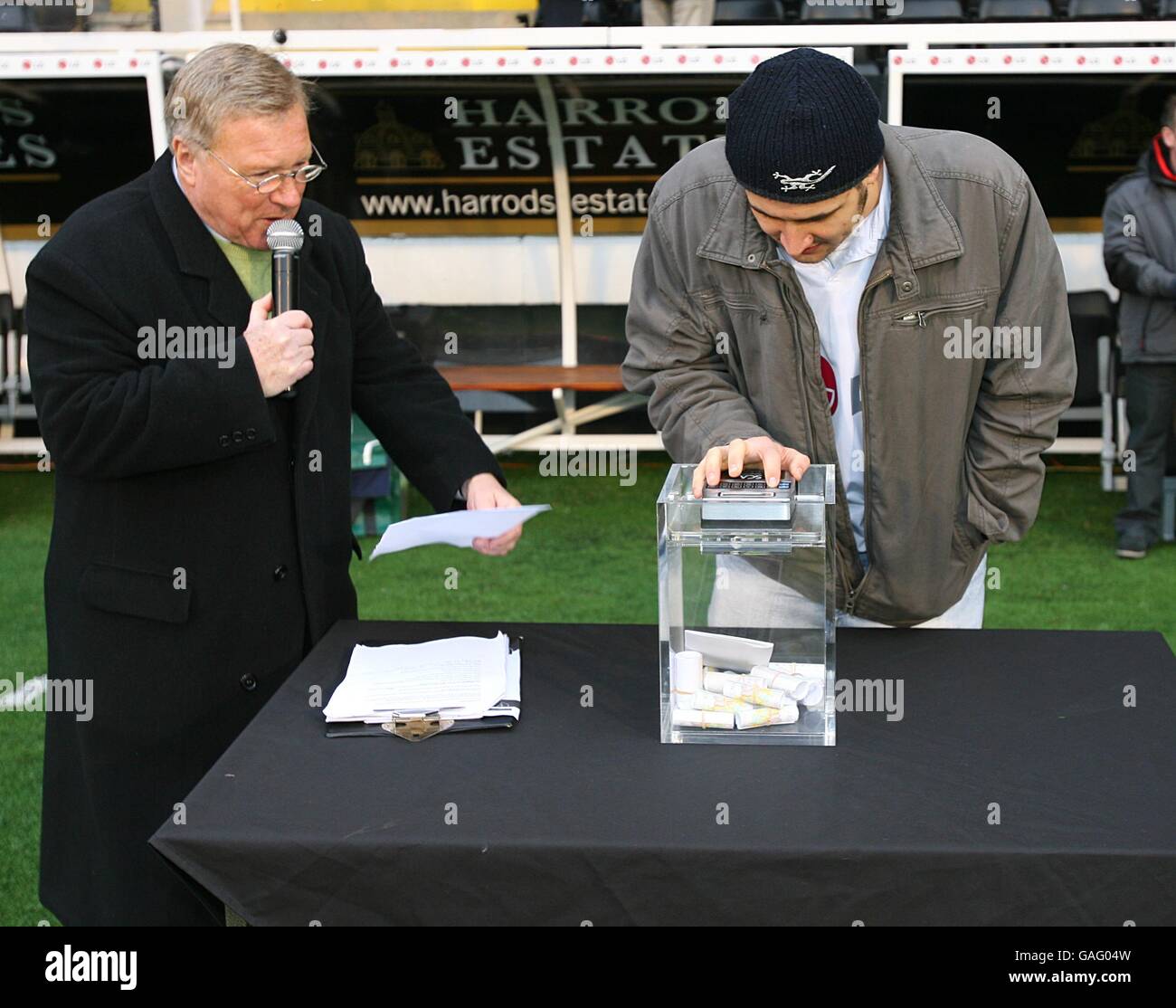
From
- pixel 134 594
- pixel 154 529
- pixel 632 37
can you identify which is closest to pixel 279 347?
pixel 154 529

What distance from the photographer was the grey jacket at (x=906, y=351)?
2.30 m

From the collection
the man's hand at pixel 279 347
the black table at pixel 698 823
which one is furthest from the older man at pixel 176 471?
the black table at pixel 698 823

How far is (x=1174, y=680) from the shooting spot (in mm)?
2199

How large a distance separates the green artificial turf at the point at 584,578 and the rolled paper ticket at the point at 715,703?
268 centimetres

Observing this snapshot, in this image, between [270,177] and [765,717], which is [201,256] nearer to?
[270,177]

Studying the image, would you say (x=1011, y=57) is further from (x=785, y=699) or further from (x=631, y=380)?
(x=785, y=699)

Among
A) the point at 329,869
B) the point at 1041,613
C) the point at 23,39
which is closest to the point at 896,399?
the point at 329,869

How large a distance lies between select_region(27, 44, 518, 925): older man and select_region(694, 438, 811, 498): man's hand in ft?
1.66

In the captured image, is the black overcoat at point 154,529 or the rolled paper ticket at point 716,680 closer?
the rolled paper ticket at point 716,680

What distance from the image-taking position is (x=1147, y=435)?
6211mm

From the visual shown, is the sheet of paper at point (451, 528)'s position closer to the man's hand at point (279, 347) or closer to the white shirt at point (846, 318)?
the man's hand at point (279, 347)

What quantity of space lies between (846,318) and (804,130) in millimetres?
461

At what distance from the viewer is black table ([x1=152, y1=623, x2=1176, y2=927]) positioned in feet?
5.46

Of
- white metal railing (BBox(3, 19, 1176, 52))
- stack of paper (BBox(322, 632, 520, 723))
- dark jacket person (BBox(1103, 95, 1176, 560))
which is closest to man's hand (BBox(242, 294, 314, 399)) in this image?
stack of paper (BBox(322, 632, 520, 723))
